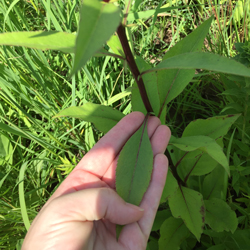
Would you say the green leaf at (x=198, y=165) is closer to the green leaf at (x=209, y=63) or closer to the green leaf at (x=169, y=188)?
the green leaf at (x=169, y=188)

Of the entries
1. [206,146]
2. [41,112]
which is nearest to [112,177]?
[206,146]

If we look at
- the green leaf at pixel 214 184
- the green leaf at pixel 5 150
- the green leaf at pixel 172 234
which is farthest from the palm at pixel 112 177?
the green leaf at pixel 5 150

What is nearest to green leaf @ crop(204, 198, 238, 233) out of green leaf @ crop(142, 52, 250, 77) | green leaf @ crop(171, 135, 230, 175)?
green leaf @ crop(171, 135, 230, 175)

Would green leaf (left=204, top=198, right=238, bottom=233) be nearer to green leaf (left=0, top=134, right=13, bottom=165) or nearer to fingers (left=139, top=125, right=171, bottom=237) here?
fingers (left=139, top=125, right=171, bottom=237)

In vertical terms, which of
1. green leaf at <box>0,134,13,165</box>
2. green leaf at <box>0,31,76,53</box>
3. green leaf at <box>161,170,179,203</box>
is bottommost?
green leaf at <box>161,170,179,203</box>

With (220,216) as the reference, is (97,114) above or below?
above

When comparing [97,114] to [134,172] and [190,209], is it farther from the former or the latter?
[190,209]
